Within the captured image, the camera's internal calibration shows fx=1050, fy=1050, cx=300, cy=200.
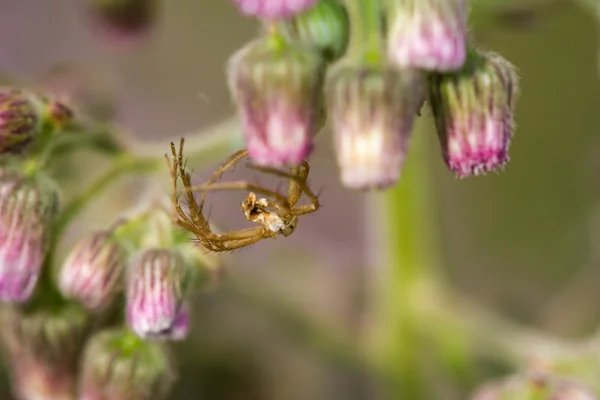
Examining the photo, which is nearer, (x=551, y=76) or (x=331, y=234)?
(x=551, y=76)

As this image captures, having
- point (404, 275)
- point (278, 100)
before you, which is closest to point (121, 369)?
point (278, 100)

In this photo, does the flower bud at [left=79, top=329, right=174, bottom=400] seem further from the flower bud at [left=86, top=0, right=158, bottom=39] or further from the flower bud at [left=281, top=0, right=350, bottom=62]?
the flower bud at [left=86, top=0, right=158, bottom=39]

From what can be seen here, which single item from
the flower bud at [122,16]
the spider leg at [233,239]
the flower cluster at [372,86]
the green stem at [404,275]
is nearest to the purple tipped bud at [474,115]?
the flower cluster at [372,86]

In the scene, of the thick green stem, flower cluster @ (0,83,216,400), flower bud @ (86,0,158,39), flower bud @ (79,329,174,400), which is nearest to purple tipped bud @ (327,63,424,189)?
flower cluster @ (0,83,216,400)

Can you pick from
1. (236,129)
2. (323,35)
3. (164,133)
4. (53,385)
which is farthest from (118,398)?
(164,133)

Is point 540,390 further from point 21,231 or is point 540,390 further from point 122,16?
point 122,16

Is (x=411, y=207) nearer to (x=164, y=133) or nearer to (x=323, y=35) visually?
(x=323, y=35)
